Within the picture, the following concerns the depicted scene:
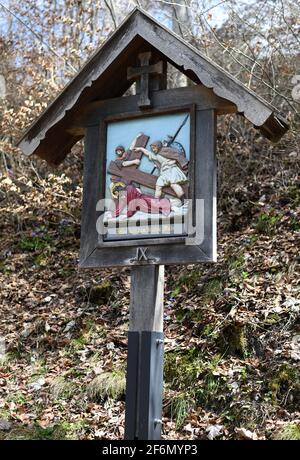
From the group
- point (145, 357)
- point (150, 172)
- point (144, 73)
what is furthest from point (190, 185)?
point (145, 357)

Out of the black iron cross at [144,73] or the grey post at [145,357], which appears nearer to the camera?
the grey post at [145,357]

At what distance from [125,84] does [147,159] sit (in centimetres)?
101

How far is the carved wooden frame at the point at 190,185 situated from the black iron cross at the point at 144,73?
78 mm

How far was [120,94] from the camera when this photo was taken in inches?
219

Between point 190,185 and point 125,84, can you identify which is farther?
point 125,84

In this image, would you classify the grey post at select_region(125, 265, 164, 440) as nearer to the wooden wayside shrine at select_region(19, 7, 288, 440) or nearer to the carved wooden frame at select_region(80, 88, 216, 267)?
the wooden wayside shrine at select_region(19, 7, 288, 440)

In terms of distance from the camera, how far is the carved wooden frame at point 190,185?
4.56 meters

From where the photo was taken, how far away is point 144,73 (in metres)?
5.07

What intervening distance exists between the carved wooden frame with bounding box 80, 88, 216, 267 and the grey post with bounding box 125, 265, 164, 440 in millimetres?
190

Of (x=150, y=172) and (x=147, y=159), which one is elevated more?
(x=147, y=159)

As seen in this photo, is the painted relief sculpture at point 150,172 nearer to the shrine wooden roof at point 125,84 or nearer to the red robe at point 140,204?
the red robe at point 140,204

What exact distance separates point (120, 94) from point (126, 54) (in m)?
0.52

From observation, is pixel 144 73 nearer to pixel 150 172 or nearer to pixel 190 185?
pixel 150 172

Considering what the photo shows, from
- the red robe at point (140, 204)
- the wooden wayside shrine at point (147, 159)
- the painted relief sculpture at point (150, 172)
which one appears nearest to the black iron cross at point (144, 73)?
the wooden wayside shrine at point (147, 159)
